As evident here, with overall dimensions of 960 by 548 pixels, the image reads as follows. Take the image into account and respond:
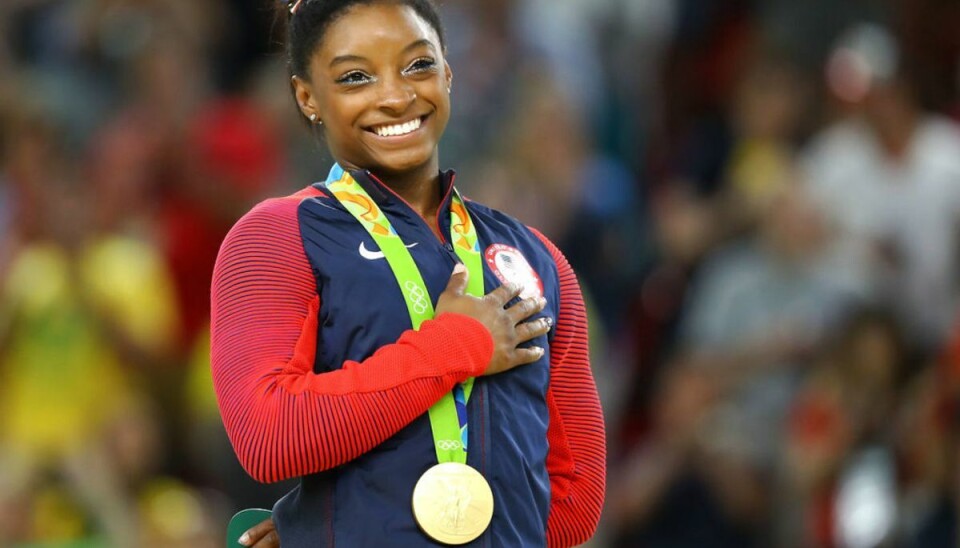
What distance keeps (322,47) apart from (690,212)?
4911 mm

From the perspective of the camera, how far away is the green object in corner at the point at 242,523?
2605mm

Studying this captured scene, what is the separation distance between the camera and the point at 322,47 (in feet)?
8.07

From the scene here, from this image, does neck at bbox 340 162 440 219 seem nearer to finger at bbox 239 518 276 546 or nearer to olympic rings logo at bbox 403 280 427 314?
olympic rings logo at bbox 403 280 427 314

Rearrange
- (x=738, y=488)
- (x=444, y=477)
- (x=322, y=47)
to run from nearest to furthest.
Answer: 1. (x=444, y=477)
2. (x=322, y=47)
3. (x=738, y=488)

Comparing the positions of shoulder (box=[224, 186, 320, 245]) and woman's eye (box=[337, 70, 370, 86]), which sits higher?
woman's eye (box=[337, 70, 370, 86])

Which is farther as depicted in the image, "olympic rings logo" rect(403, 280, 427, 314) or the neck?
the neck

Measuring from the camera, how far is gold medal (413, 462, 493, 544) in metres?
2.25

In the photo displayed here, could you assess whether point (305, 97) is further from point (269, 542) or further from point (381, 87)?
point (269, 542)

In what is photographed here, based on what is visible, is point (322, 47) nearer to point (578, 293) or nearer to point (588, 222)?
point (578, 293)

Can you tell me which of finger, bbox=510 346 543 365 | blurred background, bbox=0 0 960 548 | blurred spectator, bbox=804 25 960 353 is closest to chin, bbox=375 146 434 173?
finger, bbox=510 346 543 365

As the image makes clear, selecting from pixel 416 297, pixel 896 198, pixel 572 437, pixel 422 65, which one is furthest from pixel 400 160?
pixel 896 198

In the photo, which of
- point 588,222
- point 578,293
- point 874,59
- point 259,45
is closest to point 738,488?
point 588,222

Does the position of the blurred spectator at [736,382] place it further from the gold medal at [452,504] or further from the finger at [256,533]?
the gold medal at [452,504]

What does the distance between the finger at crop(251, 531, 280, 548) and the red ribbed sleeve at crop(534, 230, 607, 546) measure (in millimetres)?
435
